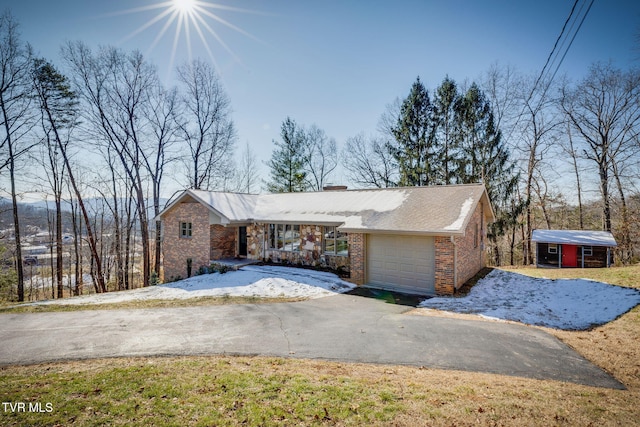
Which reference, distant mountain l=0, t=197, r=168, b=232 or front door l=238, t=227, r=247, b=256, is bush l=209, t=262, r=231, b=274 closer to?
front door l=238, t=227, r=247, b=256

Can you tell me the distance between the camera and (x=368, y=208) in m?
14.5

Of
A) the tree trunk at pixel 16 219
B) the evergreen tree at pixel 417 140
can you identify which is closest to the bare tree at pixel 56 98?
the tree trunk at pixel 16 219

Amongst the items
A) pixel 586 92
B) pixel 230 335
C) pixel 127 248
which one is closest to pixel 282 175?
pixel 127 248

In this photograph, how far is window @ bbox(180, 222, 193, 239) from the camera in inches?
696

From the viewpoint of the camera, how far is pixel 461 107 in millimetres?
24156

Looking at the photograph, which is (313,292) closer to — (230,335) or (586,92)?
(230,335)

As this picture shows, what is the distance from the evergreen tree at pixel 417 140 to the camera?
2461cm

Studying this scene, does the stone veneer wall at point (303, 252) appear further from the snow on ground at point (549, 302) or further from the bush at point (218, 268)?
the snow on ground at point (549, 302)

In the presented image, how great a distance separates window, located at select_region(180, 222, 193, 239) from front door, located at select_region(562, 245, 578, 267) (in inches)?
971

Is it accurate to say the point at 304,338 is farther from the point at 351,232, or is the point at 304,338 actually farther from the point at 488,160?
the point at 488,160

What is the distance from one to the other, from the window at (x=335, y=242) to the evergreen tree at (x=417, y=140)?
500 inches

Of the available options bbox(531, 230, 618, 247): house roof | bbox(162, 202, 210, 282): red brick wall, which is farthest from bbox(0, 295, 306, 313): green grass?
bbox(531, 230, 618, 247): house roof

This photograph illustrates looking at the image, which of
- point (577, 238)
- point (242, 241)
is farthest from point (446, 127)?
point (242, 241)

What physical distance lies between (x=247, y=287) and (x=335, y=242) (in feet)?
15.6
